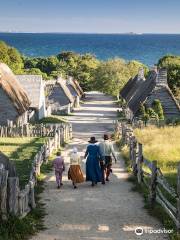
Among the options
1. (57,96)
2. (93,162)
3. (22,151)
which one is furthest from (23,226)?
(57,96)

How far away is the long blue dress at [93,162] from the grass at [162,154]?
143 cm

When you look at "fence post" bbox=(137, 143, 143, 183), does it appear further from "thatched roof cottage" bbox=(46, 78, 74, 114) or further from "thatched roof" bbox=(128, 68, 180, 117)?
"thatched roof cottage" bbox=(46, 78, 74, 114)

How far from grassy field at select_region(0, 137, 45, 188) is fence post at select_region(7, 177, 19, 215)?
532 centimetres

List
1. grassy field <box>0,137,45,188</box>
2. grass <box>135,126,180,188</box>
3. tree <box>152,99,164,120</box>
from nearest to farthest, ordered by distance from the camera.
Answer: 1. grassy field <box>0,137,45,188</box>
2. grass <box>135,126,180,188</box>
3. tree <box>152,99,164,120</box>

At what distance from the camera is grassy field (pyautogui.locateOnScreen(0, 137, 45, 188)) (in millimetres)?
21000

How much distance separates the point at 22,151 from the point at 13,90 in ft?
Answer: 44.7

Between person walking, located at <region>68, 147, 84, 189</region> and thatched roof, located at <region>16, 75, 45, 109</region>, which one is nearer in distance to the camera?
person walking, located at <region>68, 147, 84, 189</region>

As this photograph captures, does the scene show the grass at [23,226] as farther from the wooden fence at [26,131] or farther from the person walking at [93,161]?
the wooden fence at [26,131]

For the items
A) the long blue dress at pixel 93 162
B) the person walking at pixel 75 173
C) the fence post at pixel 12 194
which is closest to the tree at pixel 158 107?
the long blue dress at pixel 93 162

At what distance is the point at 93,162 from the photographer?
18.2 m

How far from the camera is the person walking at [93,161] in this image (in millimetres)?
18141

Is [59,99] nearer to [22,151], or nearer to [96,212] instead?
[22,151]

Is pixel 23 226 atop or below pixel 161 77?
below

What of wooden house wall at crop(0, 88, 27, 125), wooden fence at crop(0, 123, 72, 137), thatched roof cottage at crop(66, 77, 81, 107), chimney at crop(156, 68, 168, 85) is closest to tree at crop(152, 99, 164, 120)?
chimney at crop(156, 68, 168, 85)
